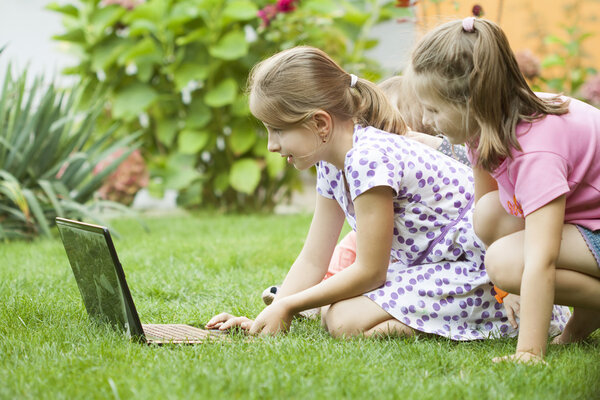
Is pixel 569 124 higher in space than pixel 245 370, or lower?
higher

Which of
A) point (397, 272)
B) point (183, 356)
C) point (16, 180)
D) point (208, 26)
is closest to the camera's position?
point (183, 356)

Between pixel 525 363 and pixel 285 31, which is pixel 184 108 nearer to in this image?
pixel 285 31

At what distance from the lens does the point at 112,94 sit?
5.28 meters

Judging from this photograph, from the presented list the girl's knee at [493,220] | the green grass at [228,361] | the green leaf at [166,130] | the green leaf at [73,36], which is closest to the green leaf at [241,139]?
the green leaf at [166,130]

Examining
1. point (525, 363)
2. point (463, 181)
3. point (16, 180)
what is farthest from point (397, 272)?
point (16, 180)

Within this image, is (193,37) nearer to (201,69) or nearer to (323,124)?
(201,69)

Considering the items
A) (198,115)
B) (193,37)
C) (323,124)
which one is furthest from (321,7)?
(323,124)

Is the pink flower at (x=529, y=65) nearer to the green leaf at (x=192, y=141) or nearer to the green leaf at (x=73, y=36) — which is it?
the green leaf at (x=192, y=141)

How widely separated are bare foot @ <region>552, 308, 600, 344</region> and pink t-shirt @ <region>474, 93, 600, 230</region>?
0.26 m

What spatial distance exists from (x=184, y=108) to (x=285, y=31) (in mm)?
913

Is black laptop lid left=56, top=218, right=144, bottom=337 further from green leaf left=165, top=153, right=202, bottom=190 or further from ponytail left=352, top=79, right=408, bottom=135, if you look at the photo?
green leaf left=165, top=153, right=202, bottom=190

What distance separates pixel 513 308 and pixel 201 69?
11.7ft

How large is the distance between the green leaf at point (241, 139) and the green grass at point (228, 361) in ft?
8.46

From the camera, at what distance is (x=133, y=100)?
506 cm
